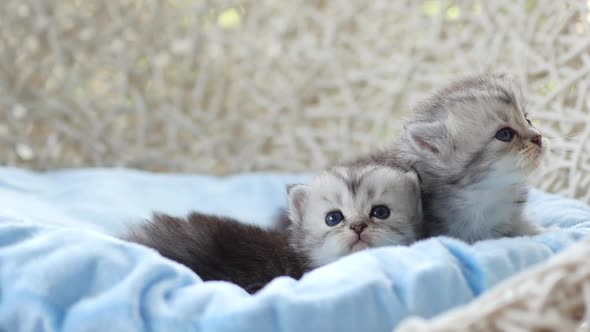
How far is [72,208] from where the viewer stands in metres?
2.64

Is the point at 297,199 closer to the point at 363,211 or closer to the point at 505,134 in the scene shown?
the point at 363,211

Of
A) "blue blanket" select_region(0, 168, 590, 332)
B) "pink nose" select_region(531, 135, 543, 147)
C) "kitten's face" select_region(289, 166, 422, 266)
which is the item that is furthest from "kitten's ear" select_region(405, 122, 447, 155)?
"blue blanket" select_region(0, 168, 590, 332)

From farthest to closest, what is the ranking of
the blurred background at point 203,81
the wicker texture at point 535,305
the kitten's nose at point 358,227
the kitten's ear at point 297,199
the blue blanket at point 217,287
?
1. the blurred background at point 203,81
2. the kitten's ear at point 297,199
3. the kitten's nose at point 358,227
4. the blue blanket at point 217,287
5. the wicker texture at point 535,305

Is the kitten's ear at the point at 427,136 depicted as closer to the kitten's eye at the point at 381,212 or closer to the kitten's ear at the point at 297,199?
the kitten's eye at the point at 381,212

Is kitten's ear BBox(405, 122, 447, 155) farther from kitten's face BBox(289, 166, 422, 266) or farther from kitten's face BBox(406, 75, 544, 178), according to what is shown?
kitten's face BBox(289, 166, 422, 266)

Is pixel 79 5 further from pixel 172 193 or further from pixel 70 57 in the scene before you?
pixel 172 193

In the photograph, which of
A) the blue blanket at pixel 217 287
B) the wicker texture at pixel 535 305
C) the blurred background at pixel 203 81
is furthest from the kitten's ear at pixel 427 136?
the blurred background at pixel 203 81

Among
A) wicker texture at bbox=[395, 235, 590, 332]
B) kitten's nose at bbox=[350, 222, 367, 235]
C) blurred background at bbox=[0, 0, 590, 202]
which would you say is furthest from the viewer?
blurred background at bbox=[0, 0, 590, 202]

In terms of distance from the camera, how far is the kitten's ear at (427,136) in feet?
6.14

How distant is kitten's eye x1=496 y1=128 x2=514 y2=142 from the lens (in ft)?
5.97

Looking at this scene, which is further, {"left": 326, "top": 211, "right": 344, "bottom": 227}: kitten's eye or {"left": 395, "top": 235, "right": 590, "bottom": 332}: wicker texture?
{"left": 326, "top": 211, "right": 344, "bottom": 227}: kitten's eye

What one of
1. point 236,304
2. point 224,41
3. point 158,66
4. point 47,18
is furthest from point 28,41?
point 236,304

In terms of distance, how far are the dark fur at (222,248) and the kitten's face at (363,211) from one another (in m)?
0.09

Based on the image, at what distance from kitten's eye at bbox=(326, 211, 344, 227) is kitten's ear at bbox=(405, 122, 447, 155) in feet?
0.91
